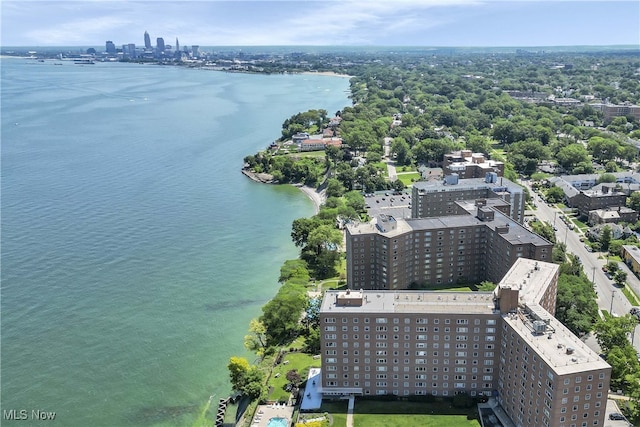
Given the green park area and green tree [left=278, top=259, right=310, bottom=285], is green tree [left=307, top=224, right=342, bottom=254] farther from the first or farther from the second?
the green park area

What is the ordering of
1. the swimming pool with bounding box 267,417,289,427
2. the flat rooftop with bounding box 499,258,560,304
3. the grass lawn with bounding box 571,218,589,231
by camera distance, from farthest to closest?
the grass lawn with bounding box 571,218,589,231, the flat rooftop with bounding box 499,258,560,304, the swimming pool with bounding box 267,417,289,427

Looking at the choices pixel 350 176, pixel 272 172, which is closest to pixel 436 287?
pixel 350 176

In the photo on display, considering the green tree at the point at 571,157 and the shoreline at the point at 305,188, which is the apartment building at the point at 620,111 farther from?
the shoreline at the point at 305,188

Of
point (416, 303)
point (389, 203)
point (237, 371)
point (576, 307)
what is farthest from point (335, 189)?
point (416, 303)

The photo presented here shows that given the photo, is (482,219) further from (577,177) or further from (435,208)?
(577,177)

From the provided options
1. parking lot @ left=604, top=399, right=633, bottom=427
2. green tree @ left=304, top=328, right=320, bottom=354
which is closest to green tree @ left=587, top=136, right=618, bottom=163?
parking lot @ left=604, top=399, right=633, bottom=427

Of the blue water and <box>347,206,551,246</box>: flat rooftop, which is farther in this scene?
<box>347,206,551,246</box>: flat rooftop
